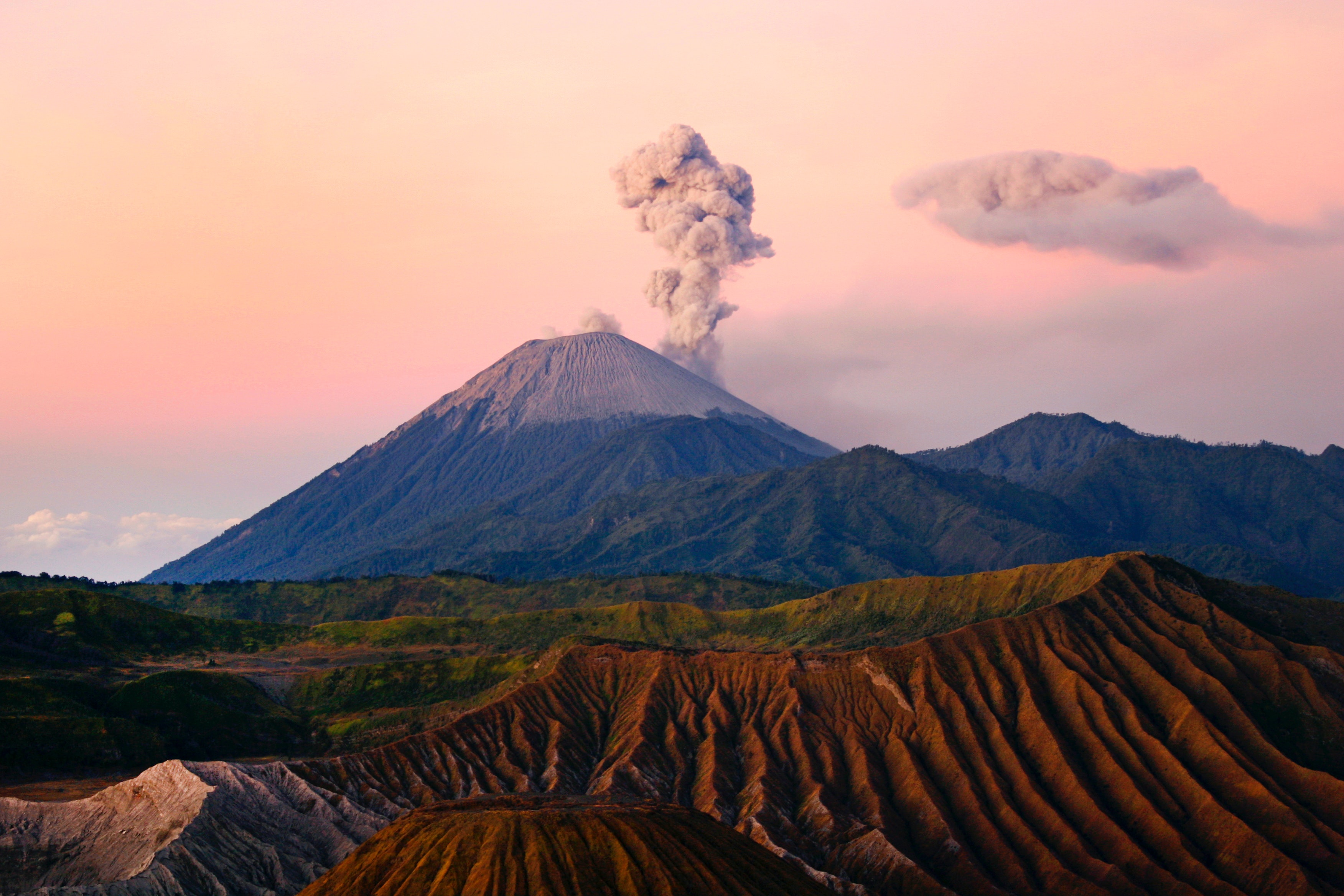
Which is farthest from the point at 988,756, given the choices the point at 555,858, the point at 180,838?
the point at 180,838

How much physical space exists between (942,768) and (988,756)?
6.70 m

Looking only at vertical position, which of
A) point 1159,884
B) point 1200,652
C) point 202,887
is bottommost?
point 1159,884

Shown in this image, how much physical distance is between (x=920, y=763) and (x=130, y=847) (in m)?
99.2

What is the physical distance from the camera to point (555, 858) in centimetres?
10312

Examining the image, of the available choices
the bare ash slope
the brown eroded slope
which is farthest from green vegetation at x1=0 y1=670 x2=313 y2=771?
the brown eroded slope

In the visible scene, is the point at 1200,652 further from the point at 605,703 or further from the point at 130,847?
the point at 130,847

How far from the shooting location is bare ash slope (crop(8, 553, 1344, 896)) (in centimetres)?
14375

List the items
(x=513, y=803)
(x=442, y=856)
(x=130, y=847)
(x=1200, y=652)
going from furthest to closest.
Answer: (x=1200, y=652) → (x=130, y=847) → (x=513, y=803) → (x=442, y=856)

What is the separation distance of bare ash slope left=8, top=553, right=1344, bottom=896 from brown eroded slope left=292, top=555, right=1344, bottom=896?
0.33 meters

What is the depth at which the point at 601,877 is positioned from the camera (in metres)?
103

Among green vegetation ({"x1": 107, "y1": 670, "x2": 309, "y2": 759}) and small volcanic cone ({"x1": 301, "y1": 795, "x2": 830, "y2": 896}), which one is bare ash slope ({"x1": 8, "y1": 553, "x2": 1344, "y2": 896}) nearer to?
small volcanic cone ({"x1": 301, "y1": 795, "x2": 830, "y2": 896})

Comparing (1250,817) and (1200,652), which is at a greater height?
(1200,652)

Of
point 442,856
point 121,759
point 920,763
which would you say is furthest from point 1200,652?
point 121,759

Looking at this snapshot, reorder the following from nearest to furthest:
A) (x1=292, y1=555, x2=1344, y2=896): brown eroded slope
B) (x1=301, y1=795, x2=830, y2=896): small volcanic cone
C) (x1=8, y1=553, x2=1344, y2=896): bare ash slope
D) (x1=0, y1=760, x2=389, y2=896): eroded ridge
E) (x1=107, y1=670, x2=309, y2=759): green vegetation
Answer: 1. (x1=301, y1=795, x2=830, y2=896): small volcanic cone
2. (x1=0, y1=760, x2=389, y2=896): eroded ridge
3. (x1=8, y1=553, x2=1344, y2=896): bare ash slope
4. (x1=292, y1=555, x2=1344, y2=896): brown eroded slope
5. (x1=107, y1=670, x2=309, y2=759): green vegetation
